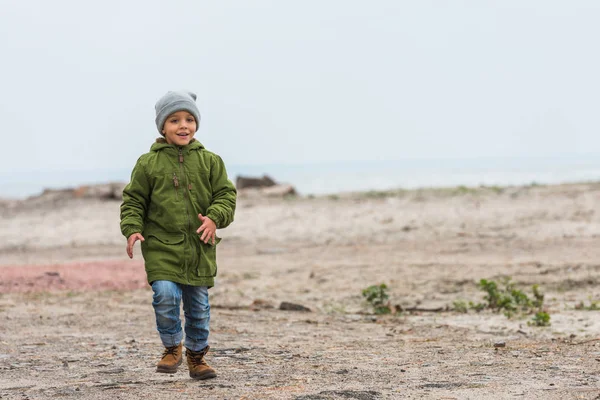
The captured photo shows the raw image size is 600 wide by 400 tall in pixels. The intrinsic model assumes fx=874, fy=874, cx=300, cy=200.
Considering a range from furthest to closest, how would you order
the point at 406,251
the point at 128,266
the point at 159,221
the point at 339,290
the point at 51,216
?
the point at 51,216 → the point at 406,251 → the point at 128,266 → the point at 339,290 → the point at 159,221

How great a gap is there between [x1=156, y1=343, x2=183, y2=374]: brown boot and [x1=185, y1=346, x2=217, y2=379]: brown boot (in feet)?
0.23

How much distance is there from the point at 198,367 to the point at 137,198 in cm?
106

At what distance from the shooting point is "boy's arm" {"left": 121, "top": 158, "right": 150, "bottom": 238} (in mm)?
4992

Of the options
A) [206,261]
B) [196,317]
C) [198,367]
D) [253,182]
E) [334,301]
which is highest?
[253,182]

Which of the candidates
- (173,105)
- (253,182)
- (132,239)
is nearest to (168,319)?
(132,239)

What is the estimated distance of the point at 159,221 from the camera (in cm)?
500

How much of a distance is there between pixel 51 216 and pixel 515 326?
14386mm

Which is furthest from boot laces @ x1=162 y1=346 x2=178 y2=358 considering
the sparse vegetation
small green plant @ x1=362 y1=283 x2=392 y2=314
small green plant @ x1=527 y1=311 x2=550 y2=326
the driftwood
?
the driftwood

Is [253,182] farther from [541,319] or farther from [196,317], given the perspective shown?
[196,317]

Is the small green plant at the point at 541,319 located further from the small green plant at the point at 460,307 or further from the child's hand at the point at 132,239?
the child's hand at the point at 132,239

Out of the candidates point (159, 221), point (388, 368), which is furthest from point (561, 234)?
point (159, 221)

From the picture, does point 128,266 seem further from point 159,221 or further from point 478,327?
point 159,221

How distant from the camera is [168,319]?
507 centimetres

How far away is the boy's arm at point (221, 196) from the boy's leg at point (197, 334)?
0.43 m
